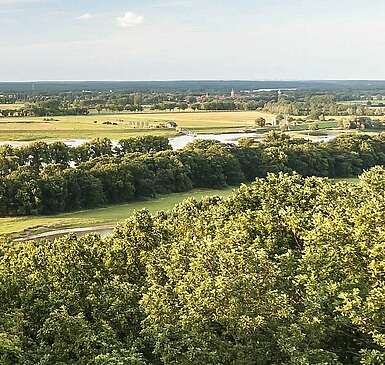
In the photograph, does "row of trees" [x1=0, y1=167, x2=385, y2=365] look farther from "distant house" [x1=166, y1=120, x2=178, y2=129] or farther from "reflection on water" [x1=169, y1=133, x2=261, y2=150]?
"distant house" [x1=166, y1=120, x2=178, y2=129]

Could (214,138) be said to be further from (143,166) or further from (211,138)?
(143,166)

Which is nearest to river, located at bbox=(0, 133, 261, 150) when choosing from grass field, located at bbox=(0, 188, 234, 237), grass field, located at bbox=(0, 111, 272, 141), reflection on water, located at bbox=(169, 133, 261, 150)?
reflection on water, located at bbox=(169, 133, 261, 150)

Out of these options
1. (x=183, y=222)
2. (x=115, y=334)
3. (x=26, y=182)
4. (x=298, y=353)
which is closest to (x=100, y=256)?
(x=183, y=222)

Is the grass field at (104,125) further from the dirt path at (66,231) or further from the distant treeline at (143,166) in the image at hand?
the dirt path at (66,231)

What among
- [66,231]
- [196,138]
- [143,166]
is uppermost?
[196,138]

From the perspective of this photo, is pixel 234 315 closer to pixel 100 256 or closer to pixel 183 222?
pixel 100 256

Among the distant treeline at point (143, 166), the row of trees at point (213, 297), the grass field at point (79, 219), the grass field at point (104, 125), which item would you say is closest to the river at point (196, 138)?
the grass field at point (104, 125)

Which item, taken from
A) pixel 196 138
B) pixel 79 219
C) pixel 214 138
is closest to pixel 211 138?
pixel 214 138
